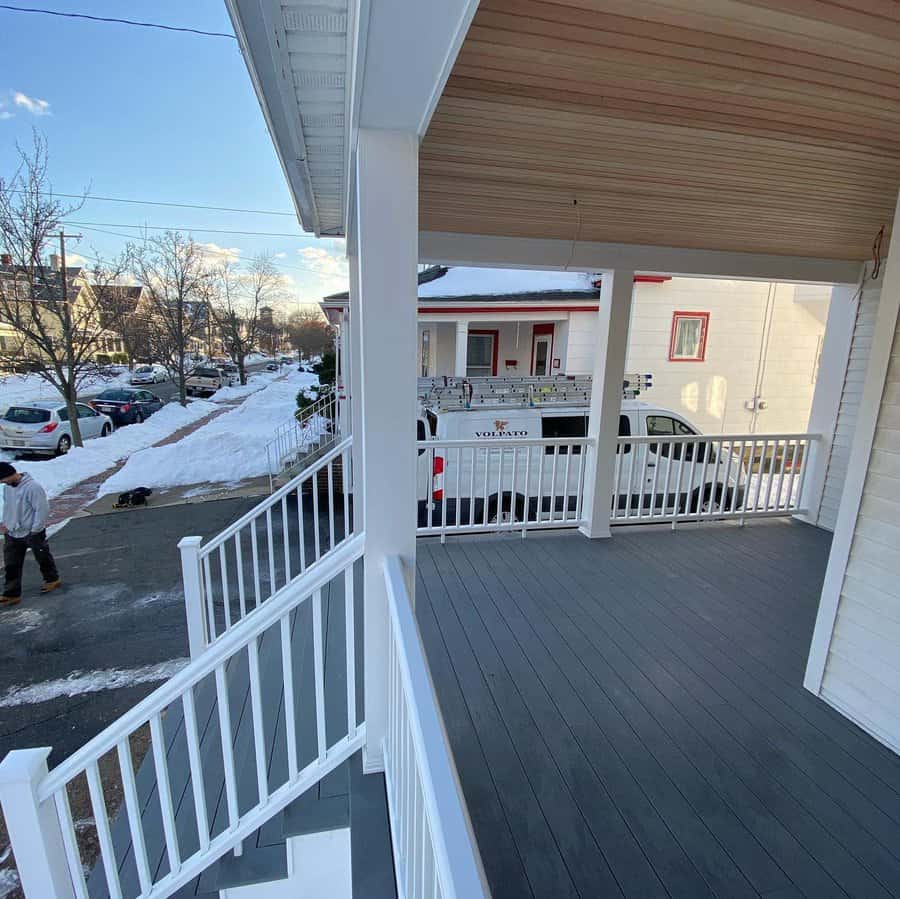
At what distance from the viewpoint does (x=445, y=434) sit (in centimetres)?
495

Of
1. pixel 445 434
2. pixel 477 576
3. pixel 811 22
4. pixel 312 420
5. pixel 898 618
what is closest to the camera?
pixel 811 22

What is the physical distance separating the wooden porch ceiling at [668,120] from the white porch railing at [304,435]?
7.03m

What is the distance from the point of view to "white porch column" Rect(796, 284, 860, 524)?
4277mm

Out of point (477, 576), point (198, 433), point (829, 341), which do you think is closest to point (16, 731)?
point (477, 576)

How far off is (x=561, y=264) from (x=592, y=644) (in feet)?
8.59

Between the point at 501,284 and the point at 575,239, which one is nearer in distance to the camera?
the point at 575,239

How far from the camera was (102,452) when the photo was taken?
35.6 feet

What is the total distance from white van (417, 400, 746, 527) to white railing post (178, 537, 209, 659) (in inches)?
80.7

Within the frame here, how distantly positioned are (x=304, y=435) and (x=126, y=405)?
22.5ft

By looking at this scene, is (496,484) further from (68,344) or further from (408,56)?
(68,344)

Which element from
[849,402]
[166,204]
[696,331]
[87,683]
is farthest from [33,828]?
[166,204]

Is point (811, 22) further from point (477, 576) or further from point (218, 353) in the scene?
point (218, 353)

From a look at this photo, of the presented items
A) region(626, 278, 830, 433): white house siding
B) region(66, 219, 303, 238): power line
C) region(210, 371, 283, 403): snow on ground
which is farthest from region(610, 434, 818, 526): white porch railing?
region(210, 371, 283, 403): snow on ground

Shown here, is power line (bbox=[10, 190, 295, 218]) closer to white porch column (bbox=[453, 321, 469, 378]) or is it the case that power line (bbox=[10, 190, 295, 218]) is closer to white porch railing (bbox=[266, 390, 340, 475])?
white porch railing (bbox=[266, 390, 340, 475])
